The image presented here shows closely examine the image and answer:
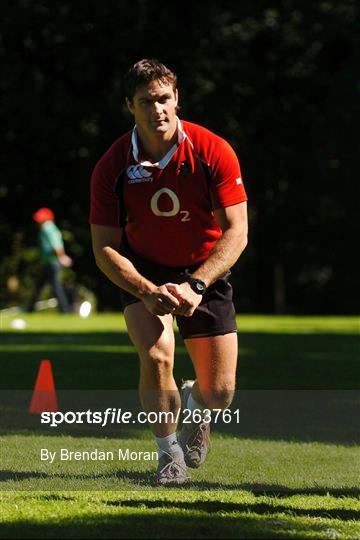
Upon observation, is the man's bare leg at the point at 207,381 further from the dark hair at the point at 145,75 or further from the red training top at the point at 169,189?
the dark hair at the point at 145,75

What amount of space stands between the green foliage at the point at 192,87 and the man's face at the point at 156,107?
2554 cm

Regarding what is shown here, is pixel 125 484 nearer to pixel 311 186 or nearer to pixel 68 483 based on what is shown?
pixel 68 483

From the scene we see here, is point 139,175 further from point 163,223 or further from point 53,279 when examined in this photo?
point 53,279

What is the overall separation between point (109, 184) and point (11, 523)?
1912 millimetres

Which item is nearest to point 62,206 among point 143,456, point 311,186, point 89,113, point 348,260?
point 89,113

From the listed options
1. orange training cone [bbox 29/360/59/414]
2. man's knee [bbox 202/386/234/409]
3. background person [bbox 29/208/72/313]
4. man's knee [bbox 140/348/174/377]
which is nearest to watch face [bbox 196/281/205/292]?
man's knee [bbox 140/348/174/377]

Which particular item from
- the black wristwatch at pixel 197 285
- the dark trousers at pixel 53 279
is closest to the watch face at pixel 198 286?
the black wristwatch at pixel 197 285

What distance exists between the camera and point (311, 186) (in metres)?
38.3

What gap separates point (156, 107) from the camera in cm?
628

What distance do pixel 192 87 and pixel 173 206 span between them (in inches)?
1067

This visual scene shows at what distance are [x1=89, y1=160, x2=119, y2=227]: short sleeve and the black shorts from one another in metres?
0.26

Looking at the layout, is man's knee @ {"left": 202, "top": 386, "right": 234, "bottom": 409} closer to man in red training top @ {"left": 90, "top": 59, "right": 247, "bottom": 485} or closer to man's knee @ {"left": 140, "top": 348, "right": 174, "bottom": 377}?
man in red training top @ {"left": 90, "top": 59, "right": 247, "bottom": 485}

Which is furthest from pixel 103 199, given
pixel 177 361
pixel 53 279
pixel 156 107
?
pixel 53 279

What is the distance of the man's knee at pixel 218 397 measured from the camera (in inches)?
273
